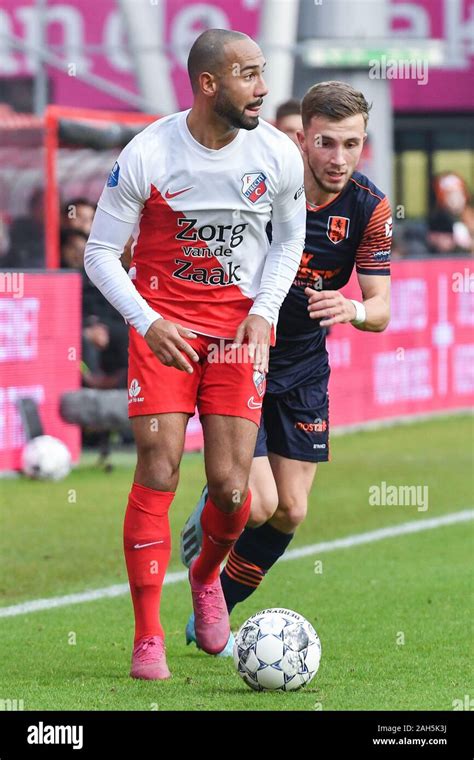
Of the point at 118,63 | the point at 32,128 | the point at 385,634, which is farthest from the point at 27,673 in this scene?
the point at 118,63

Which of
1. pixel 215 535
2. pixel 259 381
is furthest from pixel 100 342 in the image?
pixel 259 381

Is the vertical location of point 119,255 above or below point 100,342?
above

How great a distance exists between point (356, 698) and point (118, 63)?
24.4 meters

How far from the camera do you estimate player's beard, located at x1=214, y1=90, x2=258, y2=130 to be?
566 cm

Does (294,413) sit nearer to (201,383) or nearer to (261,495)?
(261,495)

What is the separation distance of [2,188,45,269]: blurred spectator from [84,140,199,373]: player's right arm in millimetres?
8961

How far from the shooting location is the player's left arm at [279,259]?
5.82 meters

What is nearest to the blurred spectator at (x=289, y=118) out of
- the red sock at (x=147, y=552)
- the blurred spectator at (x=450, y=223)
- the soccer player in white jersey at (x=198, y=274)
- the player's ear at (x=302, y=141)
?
the player's ear at (x=302, y=141)

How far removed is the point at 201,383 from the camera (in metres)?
5.96

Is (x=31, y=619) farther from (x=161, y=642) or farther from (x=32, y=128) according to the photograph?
(x=32, y=128)

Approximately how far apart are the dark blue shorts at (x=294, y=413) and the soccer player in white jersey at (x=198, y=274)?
818mm

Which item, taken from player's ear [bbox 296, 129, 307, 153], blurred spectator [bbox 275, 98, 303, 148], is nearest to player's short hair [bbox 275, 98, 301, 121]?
blurred spectator [bbox 275, 98, 303, 148]

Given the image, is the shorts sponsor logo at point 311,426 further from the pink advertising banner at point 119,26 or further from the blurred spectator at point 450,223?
the pink advertising banner at point 119,26

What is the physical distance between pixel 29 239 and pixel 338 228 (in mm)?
9126
